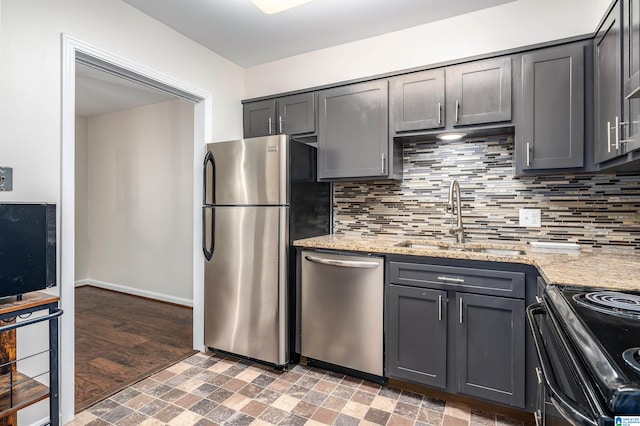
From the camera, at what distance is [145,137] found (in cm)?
451

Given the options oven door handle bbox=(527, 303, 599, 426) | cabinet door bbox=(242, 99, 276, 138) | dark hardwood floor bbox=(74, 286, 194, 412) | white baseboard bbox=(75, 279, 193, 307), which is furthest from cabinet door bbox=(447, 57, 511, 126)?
white baseboard bbox=(75, 279, 193, 307)

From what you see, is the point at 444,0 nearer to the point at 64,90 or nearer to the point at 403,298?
the point at 403,298

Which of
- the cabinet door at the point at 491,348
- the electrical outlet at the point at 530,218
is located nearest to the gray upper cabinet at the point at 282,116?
the electrical outlet at the point at 530,218

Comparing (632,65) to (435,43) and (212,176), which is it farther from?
(212,176)

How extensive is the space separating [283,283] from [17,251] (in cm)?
149

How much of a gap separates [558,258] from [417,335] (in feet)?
2.95

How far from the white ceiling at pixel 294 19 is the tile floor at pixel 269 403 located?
2.55 meters

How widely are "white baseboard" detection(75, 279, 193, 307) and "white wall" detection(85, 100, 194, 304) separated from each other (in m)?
0.01

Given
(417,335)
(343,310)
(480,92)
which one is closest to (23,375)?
(343,310)

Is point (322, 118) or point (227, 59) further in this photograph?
point (227, 59)

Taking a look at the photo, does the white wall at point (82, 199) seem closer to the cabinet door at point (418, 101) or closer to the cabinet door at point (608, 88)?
the cabinet door at point (418, 101)

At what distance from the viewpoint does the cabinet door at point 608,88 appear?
1616 millimetres

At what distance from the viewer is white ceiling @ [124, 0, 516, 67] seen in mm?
2324

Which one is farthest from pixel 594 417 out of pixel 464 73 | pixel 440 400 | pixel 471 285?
pixel 464 73
